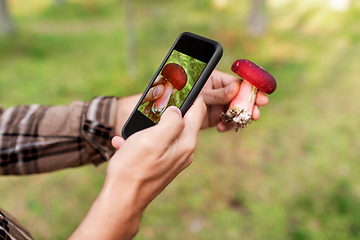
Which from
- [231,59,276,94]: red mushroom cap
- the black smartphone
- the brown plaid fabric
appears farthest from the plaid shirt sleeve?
[231,59,276,94]: red mushroom cap

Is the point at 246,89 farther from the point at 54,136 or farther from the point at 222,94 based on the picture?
the point at 54,136

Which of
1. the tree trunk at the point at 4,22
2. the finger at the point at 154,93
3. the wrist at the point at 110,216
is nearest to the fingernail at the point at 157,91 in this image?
the finger at the point at 154,93

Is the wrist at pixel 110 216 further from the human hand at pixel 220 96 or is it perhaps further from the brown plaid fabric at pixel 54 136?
the human hand at pixel 220 96

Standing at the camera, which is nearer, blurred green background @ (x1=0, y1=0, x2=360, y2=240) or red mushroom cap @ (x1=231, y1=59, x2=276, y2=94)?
red mushroom cap @ (x1=231, y1=59, x2=276, y2=94)

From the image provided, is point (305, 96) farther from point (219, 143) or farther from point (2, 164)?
point (2, 164)

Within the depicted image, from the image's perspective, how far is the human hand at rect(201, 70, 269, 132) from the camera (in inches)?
66.6

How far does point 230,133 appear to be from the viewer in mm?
4172

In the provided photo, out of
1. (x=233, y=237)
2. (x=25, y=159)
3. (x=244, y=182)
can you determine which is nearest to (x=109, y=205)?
(x=25, y=159)

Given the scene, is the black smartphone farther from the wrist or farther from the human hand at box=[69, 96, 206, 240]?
the wrist

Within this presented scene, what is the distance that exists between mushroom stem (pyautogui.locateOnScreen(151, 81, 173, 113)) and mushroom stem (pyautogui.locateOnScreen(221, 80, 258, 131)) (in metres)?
0.56

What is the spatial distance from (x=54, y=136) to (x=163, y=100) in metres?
0.88

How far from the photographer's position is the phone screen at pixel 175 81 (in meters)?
1.40

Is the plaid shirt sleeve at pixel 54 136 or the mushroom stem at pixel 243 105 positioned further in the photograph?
the mushroom stem at pixel 243 105

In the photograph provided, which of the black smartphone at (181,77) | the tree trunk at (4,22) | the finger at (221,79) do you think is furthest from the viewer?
the tree trunk at (4,22)
